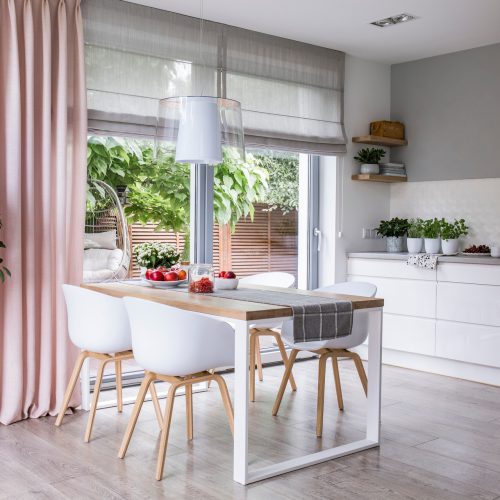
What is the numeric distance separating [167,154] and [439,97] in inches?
124

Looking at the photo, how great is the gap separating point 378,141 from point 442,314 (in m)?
1.56

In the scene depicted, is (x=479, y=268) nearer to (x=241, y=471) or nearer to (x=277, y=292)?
(x=277, y=292)

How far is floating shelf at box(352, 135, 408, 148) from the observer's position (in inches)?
229

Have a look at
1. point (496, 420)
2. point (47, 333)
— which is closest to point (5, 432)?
point (47, 333)

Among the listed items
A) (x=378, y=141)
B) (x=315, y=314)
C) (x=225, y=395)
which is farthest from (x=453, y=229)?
(x=225, y=395)

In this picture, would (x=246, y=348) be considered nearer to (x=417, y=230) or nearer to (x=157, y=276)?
(x=157, y=276)

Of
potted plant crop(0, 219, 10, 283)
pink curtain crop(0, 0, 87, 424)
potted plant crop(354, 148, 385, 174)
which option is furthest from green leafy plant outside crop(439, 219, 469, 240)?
potted plant crop(0, 219, 10, 283)

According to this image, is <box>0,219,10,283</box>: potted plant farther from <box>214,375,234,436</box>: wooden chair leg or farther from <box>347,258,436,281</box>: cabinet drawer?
<box>347,258,436,281</box>: cabinet drawer

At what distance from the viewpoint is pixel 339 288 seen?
14.2 feet

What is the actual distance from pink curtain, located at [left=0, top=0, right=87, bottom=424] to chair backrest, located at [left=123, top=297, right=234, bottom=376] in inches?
43.7

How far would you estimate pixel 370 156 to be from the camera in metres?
5.91

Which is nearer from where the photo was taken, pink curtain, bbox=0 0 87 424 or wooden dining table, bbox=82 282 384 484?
wooden dining table, bbox=82 282 384 484

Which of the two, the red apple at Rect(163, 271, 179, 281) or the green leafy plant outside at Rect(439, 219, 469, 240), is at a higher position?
the green leafy plant outside at Rect(439, 219, 469, 240)

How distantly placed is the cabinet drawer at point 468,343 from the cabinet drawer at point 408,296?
0.16 metres
